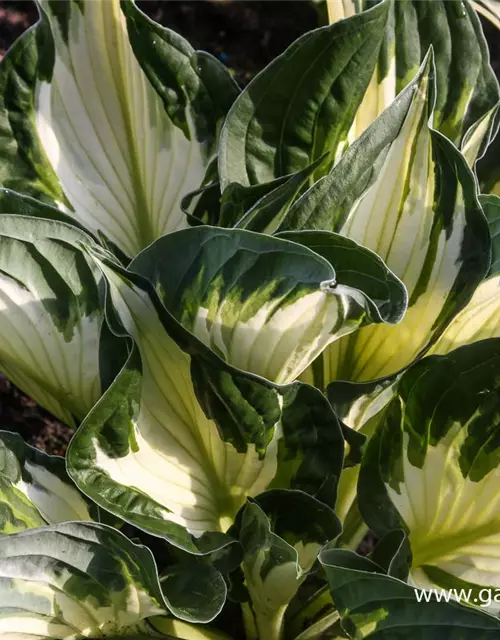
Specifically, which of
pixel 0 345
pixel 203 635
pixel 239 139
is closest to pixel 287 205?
pixel 239 139

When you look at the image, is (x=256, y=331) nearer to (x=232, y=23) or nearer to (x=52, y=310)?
(x=52, y=310)

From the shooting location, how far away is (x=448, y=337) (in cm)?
60

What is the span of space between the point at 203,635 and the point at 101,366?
288mm

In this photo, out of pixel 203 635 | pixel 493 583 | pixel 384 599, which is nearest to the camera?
pixel 384 599

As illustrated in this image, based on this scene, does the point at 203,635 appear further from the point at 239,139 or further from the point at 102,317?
the point at 239,139

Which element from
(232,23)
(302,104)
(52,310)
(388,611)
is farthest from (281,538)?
(232,23)

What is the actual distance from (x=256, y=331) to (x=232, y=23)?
762mm

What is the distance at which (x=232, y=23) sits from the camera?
3.52 ft

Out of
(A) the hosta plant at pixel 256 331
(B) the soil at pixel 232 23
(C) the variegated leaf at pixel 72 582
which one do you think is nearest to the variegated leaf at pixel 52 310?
(A) the hosta plant at pixel 256 331

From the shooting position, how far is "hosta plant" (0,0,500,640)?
44 centimetres

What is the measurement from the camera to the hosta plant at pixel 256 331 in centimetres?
44

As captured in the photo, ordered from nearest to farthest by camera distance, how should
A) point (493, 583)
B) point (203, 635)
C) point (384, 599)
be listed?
point (384, 599)
point (493, 583)
point (203, 635)

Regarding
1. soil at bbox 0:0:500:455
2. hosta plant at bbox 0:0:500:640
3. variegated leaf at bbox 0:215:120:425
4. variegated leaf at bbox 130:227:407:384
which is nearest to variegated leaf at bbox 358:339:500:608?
hosta plant at bbox 0:0:500:640

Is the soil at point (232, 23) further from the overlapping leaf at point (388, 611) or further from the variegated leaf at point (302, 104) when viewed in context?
the overlapping leaf at point (388, 611)
